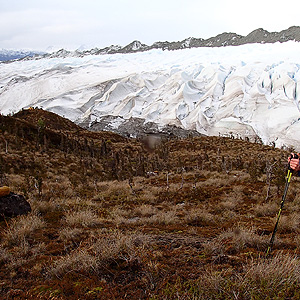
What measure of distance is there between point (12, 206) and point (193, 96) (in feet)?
274

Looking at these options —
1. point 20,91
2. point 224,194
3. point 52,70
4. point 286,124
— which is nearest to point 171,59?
point 52,70

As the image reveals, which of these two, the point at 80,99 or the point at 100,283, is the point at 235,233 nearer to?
the point at 100,283

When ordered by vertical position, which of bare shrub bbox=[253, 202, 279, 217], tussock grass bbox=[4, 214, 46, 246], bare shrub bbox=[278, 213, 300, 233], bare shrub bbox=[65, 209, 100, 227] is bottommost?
bare shrub bbox=[253, 202, 279, 217]

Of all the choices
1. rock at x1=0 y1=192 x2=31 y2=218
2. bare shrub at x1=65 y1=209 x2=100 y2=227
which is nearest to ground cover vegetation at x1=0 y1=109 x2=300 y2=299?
bare shrub at x1=65 y1=209 x2=100 y2=227

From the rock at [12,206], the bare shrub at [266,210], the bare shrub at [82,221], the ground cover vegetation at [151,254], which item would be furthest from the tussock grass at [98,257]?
the bare shrub at [266,210]

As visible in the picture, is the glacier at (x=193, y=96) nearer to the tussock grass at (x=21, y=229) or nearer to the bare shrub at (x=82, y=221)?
the bare shrub at (x=82, y=221)

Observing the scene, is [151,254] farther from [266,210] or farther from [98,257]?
[266,210]

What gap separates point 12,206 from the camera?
6.21 metres

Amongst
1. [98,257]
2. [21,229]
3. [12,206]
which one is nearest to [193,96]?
[12,206]

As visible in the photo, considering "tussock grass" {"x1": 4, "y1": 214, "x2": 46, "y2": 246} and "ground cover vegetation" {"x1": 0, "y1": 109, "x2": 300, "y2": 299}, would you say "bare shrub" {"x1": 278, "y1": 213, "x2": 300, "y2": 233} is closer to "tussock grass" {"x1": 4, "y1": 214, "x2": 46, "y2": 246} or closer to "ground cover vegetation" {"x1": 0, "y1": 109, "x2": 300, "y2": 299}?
"ground cover vegetation" {"x1": 0, "y1": 109, "x2": 300, "y2": 299}

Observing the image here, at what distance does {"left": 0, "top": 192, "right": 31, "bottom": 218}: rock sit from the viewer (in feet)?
19.8

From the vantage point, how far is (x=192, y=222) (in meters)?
6.55

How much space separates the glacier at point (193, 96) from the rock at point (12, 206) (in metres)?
63.2

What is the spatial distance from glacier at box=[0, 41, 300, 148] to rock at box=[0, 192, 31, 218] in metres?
63.2
